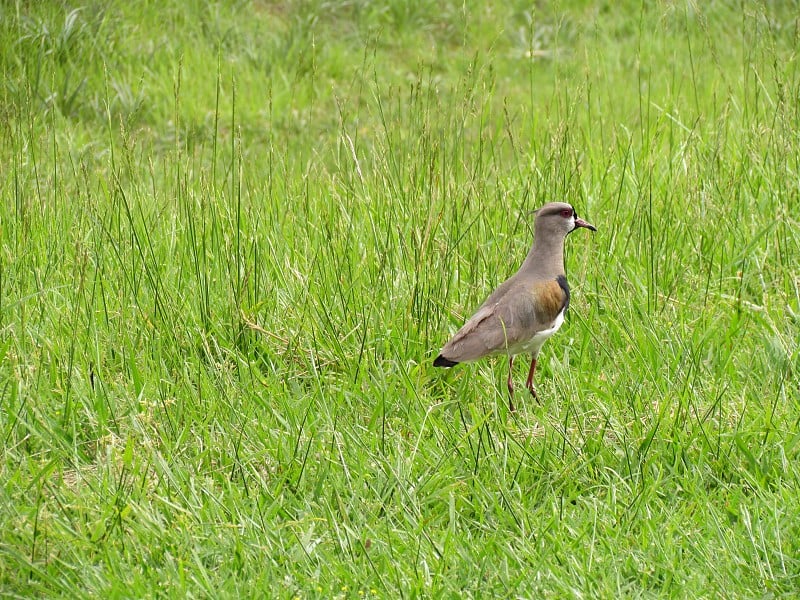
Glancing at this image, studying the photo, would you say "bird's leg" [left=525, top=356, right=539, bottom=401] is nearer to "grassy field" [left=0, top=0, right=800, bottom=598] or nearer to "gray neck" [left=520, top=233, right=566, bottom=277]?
"grassy field" [left=0, top=0, right=800, bottom=598]

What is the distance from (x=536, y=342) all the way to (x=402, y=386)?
1.76 feet

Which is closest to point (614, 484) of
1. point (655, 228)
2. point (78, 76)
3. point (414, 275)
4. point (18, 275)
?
point (414, 275)

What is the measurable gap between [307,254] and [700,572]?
240 cm

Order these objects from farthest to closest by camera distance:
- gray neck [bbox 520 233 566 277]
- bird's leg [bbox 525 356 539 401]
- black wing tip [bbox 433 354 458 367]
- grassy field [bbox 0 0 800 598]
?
gray neck [bbox 520 233 566 277] → bird's leg [bbox 525 356 539 401] → black wing tip [bbox 433 354 458 367] → grassy field [bbox 0 0 800 598]

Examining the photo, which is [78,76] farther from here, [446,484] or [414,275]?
[446,484]

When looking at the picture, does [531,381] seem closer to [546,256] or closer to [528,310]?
[528,310]

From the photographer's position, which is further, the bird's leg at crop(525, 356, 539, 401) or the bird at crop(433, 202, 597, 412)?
the bird's leg at crop(525, 356, 539, 401)

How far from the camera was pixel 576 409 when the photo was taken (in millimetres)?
3959

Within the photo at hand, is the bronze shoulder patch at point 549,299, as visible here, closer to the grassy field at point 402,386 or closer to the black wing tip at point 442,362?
the grassy field at point 402,386

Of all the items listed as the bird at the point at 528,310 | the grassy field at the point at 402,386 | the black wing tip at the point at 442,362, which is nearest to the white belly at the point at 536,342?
the bird at the point at 528,310

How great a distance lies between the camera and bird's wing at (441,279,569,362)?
159 inches

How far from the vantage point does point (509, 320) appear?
4.13m

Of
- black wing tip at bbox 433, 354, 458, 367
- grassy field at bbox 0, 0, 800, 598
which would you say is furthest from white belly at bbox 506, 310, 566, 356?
black wing tip at bbox 433, 354, 458, 367

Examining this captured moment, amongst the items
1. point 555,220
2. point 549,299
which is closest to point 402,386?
point 549,299
